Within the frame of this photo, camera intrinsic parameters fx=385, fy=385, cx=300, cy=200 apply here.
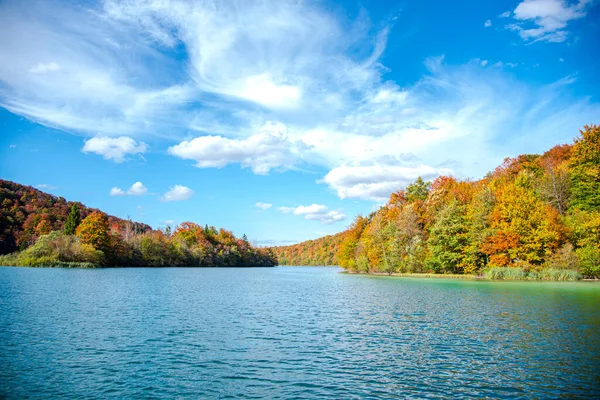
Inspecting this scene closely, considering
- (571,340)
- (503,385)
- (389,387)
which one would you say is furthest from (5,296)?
(571,340)

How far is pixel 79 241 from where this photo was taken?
323 feet

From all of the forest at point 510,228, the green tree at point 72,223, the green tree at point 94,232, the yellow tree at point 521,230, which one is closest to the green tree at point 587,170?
the forest at point 510,228

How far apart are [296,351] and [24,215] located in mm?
148371

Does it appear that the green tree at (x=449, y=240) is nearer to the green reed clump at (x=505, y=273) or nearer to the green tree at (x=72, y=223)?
the green reed clump at (x=505, y=273)

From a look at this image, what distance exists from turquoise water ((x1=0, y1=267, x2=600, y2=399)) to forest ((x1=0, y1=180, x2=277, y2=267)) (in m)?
74.5

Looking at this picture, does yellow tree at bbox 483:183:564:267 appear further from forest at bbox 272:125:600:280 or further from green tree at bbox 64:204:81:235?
green tree at bbox 64:204:81:235

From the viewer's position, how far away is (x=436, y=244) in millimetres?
76312

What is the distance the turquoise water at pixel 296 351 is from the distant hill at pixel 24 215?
115 m

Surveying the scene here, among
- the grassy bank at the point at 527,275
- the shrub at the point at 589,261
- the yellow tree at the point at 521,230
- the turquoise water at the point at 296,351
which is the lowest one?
the turquoise water at the point at 296,351

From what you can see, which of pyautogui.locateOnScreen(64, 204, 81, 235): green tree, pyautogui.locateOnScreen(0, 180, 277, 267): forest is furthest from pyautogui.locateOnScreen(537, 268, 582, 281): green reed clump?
pyautogui.locateOnScreen(64, 204, 81, 235): green tree

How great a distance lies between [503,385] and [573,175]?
68759 millimetres

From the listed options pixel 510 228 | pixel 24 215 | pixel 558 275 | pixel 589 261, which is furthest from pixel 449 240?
pixel 24 215

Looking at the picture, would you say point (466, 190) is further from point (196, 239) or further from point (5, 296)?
point (196, 239)

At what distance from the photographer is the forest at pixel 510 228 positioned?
61688 millimetres
